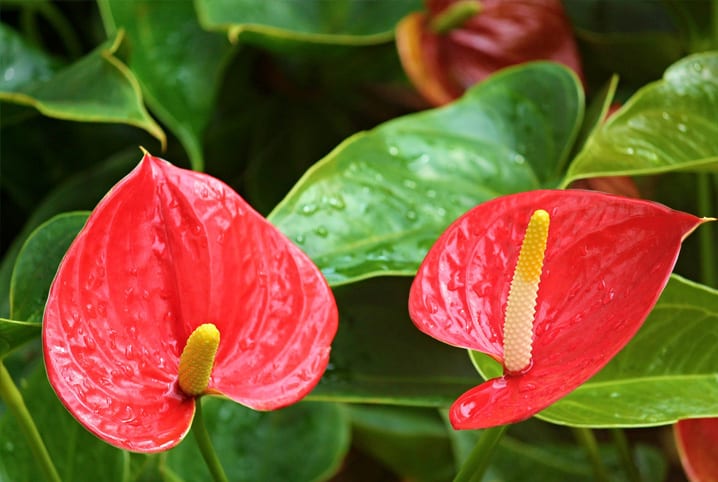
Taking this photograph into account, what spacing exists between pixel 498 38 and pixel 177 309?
576 millimetres

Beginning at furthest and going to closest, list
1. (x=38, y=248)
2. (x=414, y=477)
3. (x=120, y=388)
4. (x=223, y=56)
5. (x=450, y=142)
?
1. (x=414, y=477)
2. (x=223, y=56)
3. (x=450, y=142)
4. (x=38, y=248)
5. (x=120, y=388)

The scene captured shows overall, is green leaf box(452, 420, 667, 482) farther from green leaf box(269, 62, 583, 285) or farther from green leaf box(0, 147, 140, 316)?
green leaf box(0, 147, 140, 316)

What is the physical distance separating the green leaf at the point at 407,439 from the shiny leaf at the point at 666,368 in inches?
14.6

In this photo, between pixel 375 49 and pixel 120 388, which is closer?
pixel 120 388

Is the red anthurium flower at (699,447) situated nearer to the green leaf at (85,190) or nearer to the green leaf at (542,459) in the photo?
the green leaf at (542,459)

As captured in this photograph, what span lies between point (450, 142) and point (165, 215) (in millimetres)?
314

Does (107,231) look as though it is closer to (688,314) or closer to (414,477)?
(688,314)

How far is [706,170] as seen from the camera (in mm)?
602

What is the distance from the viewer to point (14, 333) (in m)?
0.50

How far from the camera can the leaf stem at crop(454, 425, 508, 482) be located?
48cm

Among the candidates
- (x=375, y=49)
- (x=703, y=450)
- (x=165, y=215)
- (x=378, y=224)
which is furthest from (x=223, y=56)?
(x=703, y=450)

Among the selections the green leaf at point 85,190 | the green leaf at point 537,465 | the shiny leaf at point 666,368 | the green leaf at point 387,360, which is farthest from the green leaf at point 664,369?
the green leaf at point 85,190

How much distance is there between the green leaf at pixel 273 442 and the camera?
74cm

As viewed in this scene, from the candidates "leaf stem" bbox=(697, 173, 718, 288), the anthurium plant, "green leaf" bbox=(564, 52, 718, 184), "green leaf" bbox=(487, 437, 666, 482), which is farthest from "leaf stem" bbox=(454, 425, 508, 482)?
"leaf stem" bbox=(697, 173, 718, 288)
